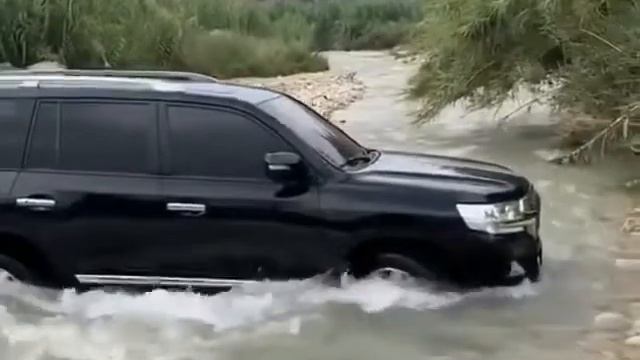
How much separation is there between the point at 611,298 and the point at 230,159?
296 centimetres

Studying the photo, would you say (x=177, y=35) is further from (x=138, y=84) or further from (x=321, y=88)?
(x=138, y=84)

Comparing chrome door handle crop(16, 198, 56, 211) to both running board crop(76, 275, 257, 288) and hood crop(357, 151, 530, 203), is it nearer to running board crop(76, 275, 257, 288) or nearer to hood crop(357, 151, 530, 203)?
running board crop(76, 275, 257, 288)

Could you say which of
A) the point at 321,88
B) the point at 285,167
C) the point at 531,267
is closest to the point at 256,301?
the point at 285,167

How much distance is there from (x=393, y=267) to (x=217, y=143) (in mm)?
1483

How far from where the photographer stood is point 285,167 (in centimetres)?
895

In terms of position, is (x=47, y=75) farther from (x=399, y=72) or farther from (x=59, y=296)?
(x=399, y=72)

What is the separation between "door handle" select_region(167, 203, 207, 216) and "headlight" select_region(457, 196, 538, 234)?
1.73 metres

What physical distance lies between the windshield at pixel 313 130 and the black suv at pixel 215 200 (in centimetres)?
3

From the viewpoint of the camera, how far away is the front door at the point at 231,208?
8953 mm

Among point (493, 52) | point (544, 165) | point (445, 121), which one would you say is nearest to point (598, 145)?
point (544, 165)

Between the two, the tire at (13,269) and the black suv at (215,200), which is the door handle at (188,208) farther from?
the tire at (13,269)

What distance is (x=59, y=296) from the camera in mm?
9422

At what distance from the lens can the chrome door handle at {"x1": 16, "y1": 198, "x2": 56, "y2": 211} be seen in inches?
362

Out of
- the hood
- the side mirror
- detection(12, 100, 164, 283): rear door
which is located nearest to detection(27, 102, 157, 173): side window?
detection(12, 100, 164, 283): rear door
